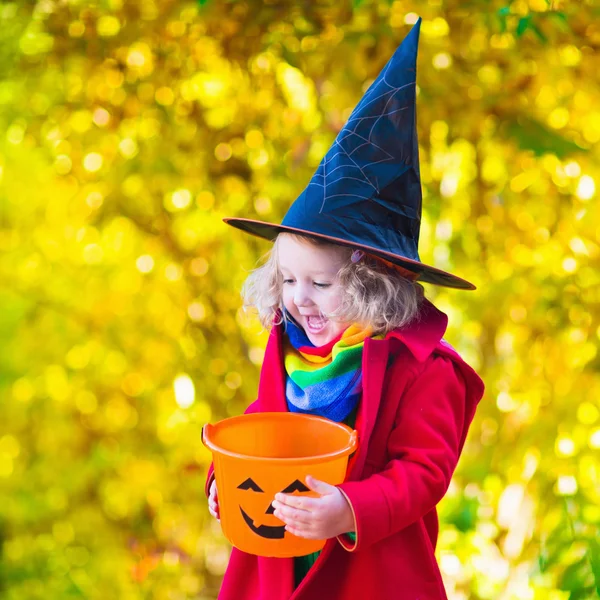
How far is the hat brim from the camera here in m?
1.06

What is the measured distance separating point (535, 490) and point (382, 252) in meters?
1.40

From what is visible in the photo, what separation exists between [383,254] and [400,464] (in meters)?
0.30

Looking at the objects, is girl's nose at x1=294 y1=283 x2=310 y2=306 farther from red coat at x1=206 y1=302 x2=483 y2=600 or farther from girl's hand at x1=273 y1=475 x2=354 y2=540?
girl's hand at x1=273 y1=475 x2=354 y2=540

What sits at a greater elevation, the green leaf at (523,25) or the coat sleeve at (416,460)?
the green leaf at (523,25)

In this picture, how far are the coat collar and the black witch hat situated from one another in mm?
102

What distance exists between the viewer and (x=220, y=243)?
216cm

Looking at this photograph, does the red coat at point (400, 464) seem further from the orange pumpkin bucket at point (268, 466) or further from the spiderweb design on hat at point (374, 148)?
the spiderweb design on hat at point (374, 148)

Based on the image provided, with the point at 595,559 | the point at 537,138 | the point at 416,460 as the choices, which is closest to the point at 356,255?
the point at 416,460

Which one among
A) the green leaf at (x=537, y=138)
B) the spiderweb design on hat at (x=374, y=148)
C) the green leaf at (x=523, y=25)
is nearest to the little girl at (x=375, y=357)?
the spiderweb design on hat at (x=374, y=148)

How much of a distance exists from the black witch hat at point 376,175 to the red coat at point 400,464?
0.15 meters

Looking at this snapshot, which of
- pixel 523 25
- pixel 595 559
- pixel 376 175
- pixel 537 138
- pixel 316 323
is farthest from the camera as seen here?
pixel 537 138

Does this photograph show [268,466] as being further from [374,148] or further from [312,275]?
[374,148]

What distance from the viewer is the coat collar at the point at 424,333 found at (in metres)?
1.09

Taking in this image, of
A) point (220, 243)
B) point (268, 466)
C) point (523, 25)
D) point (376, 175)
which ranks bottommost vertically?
point (220, 243)
